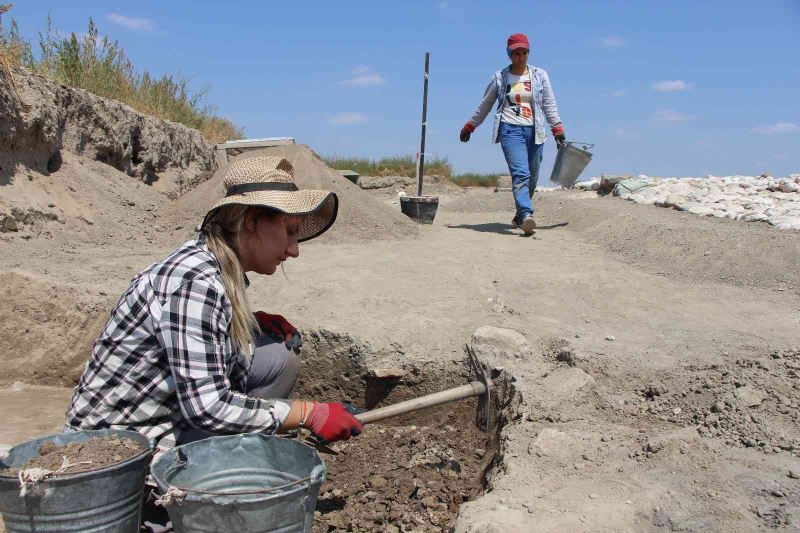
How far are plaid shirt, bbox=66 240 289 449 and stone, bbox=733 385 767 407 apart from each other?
177 cm

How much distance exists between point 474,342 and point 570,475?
4.37ft

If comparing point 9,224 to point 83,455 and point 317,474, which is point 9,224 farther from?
point 317,474

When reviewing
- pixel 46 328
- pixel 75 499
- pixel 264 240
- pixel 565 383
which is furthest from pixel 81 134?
pixel 75 499

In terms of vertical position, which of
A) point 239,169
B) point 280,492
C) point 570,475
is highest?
point 239,169

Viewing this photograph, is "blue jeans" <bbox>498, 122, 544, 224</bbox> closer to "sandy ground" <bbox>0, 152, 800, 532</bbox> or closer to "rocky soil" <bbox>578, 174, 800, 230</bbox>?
"sandy ground" <bbox>0, 152, 800, 532</bbox>

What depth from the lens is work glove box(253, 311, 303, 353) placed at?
8.82 ft

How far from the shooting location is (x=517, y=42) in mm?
6648

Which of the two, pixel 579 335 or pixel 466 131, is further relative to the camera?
pixel 466 131

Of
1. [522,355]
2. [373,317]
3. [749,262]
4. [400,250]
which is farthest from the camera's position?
[400,250]

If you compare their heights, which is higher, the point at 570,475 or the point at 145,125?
the point at 145,125

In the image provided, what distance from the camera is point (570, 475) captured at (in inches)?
92.3

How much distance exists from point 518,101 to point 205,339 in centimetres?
534

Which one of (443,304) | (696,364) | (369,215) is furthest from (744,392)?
(369,215)

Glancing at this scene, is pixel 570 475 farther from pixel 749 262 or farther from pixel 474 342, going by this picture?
pixel 749 262
